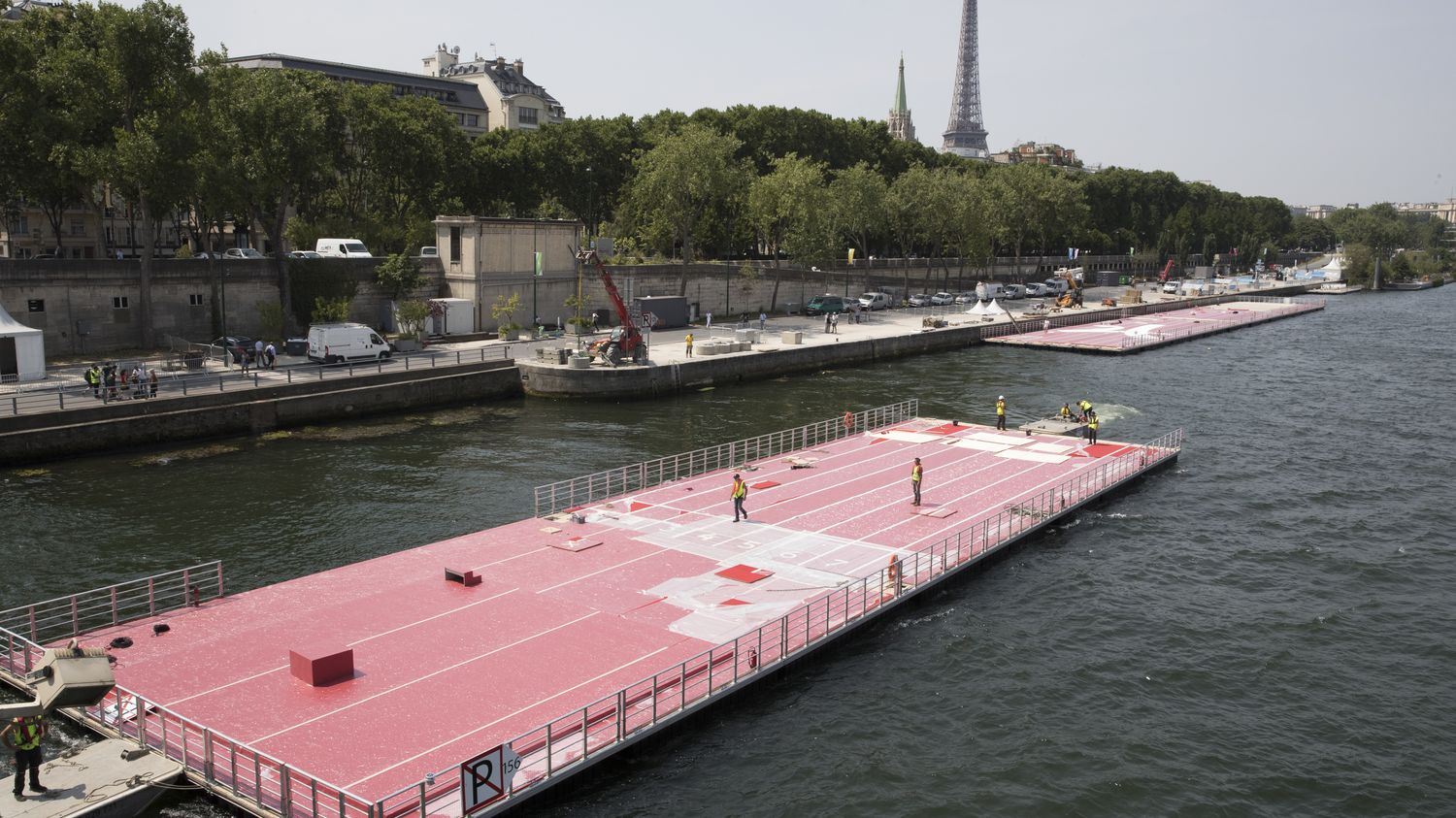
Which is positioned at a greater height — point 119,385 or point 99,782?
point 119,385

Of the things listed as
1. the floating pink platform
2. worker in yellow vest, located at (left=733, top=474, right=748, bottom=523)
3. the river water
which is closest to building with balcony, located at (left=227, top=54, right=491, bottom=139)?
the floating pink platform

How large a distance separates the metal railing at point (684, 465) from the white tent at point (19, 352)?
1025 inches

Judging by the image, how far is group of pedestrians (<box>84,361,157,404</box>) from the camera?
4619 cm

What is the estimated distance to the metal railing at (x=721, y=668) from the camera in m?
19.3

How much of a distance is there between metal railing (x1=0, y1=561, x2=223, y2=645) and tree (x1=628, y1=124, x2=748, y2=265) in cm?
6044

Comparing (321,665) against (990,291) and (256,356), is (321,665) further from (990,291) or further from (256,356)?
(990,291)

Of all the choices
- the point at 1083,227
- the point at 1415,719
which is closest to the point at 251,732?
the point at 1415,719

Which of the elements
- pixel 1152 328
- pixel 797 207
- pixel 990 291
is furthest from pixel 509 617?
pixel 990 291

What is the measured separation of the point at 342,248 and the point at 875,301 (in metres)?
50.5

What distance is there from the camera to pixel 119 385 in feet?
153

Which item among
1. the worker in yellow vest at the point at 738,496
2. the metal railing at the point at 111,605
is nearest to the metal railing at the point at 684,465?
the worker in yellow vest at the point at 738,496

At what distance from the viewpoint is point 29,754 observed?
1802 cm

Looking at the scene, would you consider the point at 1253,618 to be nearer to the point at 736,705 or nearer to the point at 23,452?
the point at 736,705

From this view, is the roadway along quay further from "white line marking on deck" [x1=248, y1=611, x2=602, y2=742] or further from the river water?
the river water
